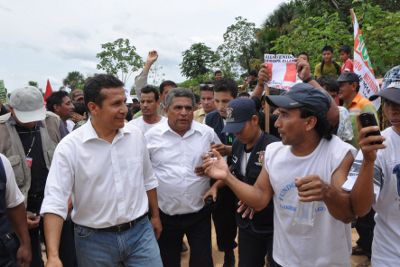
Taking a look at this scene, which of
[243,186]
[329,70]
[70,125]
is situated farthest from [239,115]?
[329,70]

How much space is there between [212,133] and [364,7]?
8.05 metres

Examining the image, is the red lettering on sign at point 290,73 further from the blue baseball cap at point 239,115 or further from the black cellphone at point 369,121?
the black cellphone at point 369,121

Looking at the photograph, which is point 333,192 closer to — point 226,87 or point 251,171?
point 251,171

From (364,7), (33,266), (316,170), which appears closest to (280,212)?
(316,170)

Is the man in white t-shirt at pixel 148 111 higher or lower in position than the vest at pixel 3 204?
higher

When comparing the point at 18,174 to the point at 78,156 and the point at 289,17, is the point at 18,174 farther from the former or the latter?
the point at 289,17

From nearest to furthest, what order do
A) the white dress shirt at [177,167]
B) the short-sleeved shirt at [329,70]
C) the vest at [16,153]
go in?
the vest at [16,153], the white dress shirt at [177,167], the short-sleeved shirt at [329,70]

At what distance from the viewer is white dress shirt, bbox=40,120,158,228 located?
2250 mm

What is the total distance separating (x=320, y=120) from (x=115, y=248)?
1840 mm

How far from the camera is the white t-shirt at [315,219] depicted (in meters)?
1.93

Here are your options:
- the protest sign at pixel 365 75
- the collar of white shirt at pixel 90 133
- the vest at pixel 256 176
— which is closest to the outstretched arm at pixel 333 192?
the vest at pixel 256 176

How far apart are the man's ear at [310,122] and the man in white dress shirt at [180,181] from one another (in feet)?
4.86

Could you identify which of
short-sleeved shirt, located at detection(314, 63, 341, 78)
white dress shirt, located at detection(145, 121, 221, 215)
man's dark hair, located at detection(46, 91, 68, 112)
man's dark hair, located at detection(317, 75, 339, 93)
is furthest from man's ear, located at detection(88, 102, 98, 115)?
short-sleeved shirt, located at detection(314, 63, 341, 78)

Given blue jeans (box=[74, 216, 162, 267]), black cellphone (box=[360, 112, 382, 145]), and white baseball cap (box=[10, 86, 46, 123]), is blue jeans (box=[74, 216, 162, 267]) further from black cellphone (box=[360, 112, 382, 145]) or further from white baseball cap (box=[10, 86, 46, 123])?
black cellphone (box=[360, 112, 382, 145])
